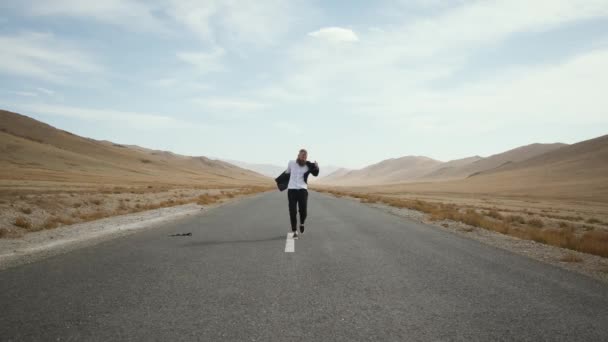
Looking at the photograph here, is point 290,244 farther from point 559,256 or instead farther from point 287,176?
point 559,256

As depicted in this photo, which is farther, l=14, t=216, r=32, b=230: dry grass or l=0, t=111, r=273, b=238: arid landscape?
l=0, t=111, r=273, b=238: arid landscape

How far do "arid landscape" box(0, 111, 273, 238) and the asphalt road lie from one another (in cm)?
852

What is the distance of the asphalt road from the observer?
3.54 meters

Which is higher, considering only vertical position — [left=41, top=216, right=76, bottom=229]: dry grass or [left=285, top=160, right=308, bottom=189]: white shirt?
[left=285, top=160, right=308, bottom=189]: white shirt

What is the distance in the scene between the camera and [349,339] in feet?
11.0

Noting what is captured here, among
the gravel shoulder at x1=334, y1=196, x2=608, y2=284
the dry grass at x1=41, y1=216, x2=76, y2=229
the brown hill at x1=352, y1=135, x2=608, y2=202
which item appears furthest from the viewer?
the brown hill at x1=352, y1=135, x2=608, y2=202

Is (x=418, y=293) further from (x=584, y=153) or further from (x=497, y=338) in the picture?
(x=584, y=153)

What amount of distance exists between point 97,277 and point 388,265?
4826 millimetres

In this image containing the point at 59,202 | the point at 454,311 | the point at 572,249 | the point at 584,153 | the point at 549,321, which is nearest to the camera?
the point at 549,321

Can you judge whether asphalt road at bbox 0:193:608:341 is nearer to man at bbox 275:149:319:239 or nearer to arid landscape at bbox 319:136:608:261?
man at bbox 275:149:319:239

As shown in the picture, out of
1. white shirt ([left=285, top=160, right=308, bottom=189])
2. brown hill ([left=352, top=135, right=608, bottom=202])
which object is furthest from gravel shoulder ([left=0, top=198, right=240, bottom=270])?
brown hill ([left=352, top=135, right=608, bottom=202])

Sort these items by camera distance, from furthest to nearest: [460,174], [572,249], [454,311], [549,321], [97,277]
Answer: [460,174]
[572,249]
[97,277]
[454,311]
[549,321]

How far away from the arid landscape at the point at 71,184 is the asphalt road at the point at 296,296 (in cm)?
852

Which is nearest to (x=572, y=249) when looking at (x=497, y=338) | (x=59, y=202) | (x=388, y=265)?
(x=388, y=265)
